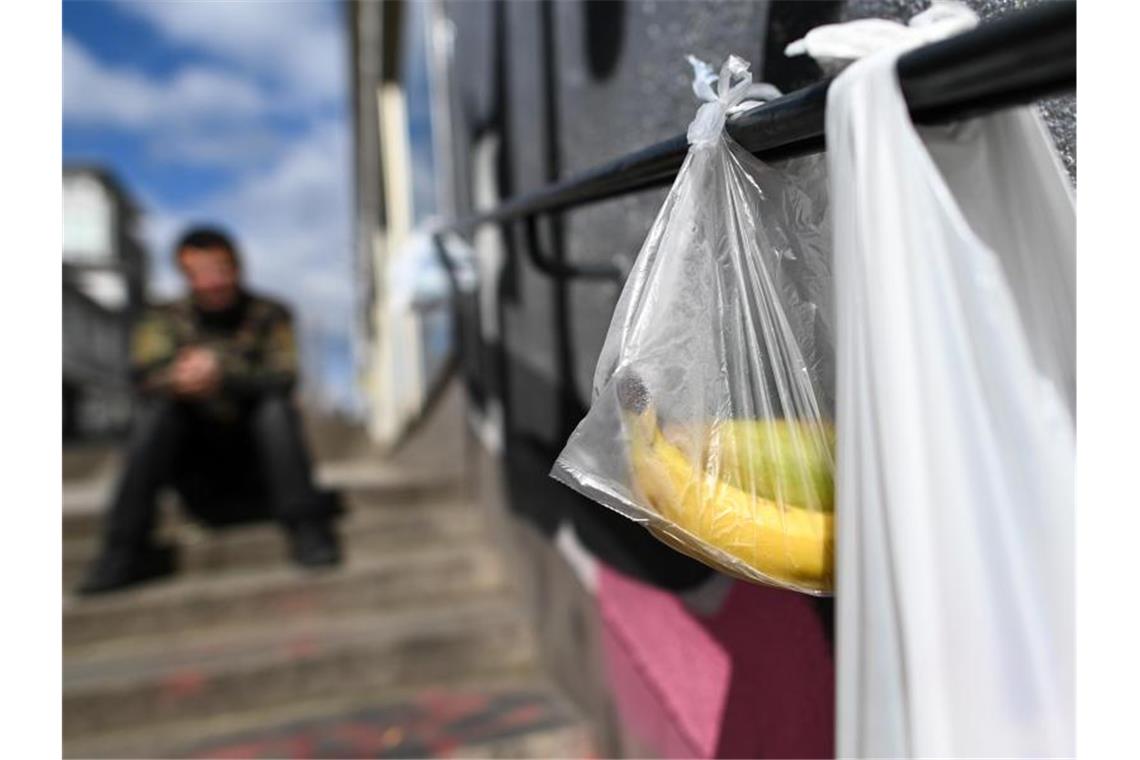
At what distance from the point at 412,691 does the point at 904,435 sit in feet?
6.91

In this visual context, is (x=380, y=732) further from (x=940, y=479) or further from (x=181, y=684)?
(x=940, y=479)

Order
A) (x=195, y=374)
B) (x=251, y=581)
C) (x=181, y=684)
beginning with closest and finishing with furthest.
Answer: (x=181, y=684) < (x=251, y=581) < (x=195, y=374)

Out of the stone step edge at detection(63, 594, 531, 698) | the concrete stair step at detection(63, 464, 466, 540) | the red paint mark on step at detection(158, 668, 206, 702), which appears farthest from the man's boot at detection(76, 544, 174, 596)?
the red paint mark on step at detection(158, 668, 206, 702)

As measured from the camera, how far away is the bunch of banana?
660 millimetres

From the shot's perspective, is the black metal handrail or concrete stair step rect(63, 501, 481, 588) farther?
concrete stair step rect(63, 501, 481, 588)

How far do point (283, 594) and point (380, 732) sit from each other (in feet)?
2.37

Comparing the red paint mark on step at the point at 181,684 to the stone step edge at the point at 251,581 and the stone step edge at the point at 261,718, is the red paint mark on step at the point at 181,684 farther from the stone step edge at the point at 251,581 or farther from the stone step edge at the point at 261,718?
the stone step edge at the point at 251,581

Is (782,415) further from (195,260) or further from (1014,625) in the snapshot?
(195,260)

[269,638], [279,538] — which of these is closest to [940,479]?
[269,638]

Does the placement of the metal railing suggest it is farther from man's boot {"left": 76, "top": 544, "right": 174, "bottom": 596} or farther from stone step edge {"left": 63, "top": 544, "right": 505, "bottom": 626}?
man's boot {"left": 76, "top": 544, "right": 174, "bottom": 596}

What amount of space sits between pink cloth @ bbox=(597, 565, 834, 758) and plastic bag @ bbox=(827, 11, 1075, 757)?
1.89 feet

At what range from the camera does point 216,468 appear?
2955mm

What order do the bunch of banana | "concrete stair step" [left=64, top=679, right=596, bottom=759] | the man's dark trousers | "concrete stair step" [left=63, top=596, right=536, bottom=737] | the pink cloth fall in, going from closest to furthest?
the bunch of banana
the pink cloth
"concrete stair step" [left=64, top=679, right=596, bottom=759]
"concrete stair step" [left=63, top=596, right=536, bottom=737]
the man's dark trousers
